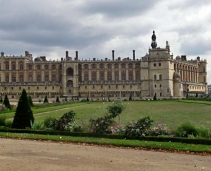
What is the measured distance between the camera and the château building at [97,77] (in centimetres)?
7806

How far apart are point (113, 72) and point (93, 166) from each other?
74.7m

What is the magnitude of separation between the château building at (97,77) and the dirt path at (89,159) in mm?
64476

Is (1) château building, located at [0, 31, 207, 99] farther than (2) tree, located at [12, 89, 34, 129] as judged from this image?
Yes

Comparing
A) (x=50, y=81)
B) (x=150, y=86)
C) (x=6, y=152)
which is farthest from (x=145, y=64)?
(x=6, y=152)

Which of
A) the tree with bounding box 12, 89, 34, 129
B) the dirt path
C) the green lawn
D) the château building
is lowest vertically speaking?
the dirt path

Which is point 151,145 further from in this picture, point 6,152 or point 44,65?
point 44,65

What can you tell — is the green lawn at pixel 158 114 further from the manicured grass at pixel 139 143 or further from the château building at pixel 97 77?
the château building at pixel 97 77

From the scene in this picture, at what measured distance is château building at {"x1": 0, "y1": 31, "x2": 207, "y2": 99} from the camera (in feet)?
256

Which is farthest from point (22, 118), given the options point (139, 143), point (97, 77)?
point (97, 77)

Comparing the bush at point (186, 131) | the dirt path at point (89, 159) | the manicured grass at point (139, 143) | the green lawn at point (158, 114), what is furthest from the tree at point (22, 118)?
the bush at point (186, 131)

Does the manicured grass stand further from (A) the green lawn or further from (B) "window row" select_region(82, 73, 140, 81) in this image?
(B) "window row" select_region(82, 73, 140, 81)

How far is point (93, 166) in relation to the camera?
332 inches

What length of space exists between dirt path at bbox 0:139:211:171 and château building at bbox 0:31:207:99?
64.5 meters

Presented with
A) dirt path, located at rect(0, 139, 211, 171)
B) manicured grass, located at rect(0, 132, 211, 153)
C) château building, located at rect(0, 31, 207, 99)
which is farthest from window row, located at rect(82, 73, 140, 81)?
dirt path, located at rect(0, 139, 211, 171)
